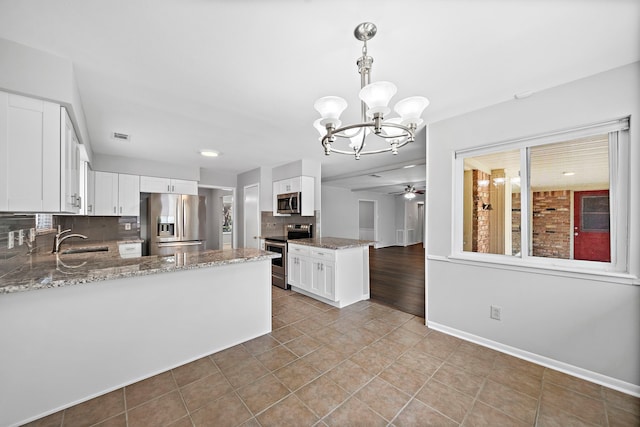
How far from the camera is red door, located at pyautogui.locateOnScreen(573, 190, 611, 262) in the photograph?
6.30ft

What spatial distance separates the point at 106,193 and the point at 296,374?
4.47 meters

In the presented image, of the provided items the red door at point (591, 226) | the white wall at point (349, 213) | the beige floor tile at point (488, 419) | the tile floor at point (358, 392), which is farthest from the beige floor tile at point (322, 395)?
the white wall at point (349, 213)

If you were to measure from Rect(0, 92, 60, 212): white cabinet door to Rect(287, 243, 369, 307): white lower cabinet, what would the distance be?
8.80ft

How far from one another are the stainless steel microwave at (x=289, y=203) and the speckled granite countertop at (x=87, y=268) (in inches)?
77.5

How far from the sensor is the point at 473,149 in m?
2.48

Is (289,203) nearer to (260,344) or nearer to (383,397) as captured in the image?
(260,344)

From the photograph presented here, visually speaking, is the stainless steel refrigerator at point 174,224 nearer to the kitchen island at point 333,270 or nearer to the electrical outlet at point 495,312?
the kitchen island at point 333,270

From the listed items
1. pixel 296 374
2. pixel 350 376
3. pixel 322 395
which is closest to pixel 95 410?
pixel 296 374

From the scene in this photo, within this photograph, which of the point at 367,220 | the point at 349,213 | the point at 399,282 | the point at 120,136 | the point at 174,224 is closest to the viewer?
the point at 120,136

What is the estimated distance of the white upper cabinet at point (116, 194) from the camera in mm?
4117

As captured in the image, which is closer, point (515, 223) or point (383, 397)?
point (383, 397)

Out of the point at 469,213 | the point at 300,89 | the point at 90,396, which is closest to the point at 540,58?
the point at 469,213

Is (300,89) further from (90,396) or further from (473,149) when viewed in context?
(90,396)

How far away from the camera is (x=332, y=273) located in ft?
10.9
